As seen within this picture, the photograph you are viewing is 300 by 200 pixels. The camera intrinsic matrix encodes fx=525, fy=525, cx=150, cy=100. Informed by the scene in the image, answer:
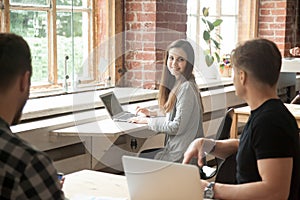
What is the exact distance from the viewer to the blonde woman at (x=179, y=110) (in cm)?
300

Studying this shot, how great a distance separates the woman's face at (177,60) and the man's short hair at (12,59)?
5.60ft

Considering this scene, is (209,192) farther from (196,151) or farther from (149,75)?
(149,75)

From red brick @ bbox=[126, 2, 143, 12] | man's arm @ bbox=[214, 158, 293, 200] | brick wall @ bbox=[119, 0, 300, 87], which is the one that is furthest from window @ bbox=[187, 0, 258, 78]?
man's arm @ bbox=[214, 158, 293, 200]

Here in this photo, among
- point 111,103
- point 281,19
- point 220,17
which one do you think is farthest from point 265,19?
point 111,103

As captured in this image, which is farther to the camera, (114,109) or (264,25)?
(264,25)

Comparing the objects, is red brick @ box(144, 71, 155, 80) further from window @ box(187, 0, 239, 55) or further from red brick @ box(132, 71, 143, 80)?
Answer: window @ box(187, 0, 239, 55)

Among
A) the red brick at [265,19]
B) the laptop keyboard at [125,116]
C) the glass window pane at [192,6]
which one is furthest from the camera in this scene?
the red brick at [265,19]

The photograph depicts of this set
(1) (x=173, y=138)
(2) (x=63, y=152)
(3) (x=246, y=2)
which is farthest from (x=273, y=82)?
(3) (x=246, y=2)

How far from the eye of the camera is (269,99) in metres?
1.93

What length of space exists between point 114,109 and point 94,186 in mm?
868

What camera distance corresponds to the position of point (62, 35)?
3852mm

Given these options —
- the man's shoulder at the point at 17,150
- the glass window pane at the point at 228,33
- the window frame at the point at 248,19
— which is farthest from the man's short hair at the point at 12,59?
the window frame at the point at 248,19

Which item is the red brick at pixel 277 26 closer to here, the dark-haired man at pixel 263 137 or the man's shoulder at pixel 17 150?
the dark-haired man at pixel 263 137

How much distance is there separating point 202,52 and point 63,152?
2255mm
